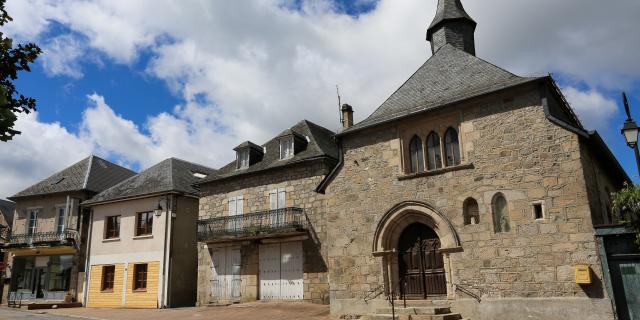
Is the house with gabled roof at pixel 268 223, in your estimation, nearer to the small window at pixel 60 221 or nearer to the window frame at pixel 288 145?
the window frame at pixel 288 145

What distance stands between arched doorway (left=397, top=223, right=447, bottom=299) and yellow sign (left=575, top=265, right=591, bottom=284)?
3.36m

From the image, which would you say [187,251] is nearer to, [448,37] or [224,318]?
[224,318]

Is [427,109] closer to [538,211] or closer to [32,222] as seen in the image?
[538,211]

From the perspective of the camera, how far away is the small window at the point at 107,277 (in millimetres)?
23141

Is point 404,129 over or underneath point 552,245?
over

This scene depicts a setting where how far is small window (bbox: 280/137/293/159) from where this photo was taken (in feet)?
66.1

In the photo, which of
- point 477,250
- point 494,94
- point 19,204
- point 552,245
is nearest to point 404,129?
point 494,94

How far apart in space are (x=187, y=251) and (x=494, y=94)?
1648cm

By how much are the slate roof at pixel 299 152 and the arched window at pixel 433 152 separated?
18.3 ft

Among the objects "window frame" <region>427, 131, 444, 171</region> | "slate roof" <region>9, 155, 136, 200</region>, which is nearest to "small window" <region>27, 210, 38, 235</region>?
"slate roof" <region>9, 155, 136, 200</region>

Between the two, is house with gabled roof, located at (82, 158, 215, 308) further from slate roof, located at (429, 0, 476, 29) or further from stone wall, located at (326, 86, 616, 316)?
slate roof, located at (429, 0, 476, 29)

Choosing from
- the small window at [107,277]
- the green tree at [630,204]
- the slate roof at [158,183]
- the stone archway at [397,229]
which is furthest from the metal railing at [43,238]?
the green tree at [630,204]

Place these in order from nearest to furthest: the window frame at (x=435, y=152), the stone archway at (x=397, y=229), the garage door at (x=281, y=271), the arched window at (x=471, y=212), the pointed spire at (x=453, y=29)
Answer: the arched window at (x=471, y=212) → the stone archway at (x=397, y=229) → the window frame at (x=435, y=152) → the pointed spire at (x=453, y=29) → the garage door at (x=281, y=271)

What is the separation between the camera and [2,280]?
2745cm
